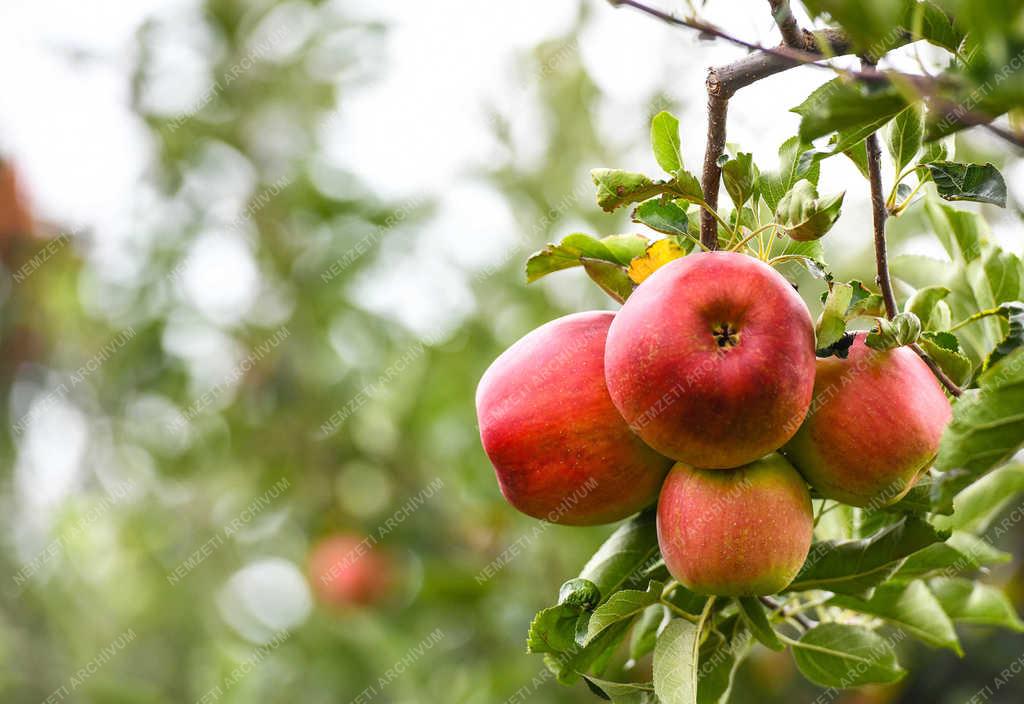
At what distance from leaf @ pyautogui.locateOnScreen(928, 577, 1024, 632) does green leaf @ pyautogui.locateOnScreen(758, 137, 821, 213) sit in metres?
0.68

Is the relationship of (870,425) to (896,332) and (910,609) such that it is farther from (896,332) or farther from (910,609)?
(910,609)

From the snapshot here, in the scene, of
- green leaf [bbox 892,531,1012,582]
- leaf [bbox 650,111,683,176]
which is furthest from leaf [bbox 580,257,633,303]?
green leaf [bbox 892,531,1012,582]

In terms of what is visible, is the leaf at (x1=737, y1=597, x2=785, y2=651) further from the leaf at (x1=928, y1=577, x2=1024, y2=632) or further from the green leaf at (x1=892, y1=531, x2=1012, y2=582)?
the leaf at (x1=928, y1=577, x2=1024, y2=632)

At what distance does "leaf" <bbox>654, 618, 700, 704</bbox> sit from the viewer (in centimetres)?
99

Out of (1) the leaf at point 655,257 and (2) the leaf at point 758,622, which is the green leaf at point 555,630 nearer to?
(2) the leaf at point 758,622

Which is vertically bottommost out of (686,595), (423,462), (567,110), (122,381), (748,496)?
(423,462)

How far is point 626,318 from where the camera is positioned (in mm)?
971

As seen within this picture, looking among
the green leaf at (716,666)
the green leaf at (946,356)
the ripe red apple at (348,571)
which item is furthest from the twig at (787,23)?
the ripe red apple at (348,571)

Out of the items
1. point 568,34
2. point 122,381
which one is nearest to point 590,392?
point 568,34

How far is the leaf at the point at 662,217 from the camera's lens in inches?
39.7

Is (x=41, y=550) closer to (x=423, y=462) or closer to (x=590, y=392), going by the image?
(x=423, y=462)

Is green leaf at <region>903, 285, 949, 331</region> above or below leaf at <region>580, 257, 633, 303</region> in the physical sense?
below

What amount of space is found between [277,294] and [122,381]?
676 mm

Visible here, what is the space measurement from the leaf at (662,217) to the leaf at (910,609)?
0.52 m
